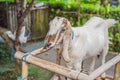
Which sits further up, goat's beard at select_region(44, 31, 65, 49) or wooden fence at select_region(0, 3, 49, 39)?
goat's beard at select_region(44, 31, 65, 49)

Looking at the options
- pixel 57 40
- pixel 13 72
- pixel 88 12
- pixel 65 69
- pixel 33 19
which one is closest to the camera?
pixel 65 69

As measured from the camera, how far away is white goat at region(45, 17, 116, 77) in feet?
8.77

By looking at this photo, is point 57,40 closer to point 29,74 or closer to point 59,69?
point 59,69

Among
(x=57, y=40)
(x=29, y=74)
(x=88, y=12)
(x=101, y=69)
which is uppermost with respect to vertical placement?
(x=57, y=40)

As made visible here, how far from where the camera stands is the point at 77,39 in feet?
10.3

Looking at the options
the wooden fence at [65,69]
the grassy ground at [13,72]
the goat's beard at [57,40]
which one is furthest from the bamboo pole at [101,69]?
the grassy ground at [13,72]

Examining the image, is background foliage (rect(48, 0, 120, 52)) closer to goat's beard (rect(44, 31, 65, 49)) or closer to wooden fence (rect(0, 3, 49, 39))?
wooden fence (rect(0, 3, 49, 39))

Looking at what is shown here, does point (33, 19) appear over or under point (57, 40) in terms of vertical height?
under

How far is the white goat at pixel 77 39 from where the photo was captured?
2674mm

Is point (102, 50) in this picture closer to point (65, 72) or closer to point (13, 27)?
point (65, 72)

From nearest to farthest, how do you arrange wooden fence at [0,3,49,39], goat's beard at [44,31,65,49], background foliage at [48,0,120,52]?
goat's beard at [44,31,65,49], background foliage at [48,0,120,52], wooden fence at [0,3,49,39]

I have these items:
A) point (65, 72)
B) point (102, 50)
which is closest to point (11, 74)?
point (102, 50)

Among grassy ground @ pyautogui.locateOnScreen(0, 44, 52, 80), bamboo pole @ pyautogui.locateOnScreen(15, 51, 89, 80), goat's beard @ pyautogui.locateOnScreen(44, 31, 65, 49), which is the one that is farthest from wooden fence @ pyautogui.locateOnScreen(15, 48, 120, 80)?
grassy ground @ pyautogui.locateOnScreen(0, 44, 52, 80)

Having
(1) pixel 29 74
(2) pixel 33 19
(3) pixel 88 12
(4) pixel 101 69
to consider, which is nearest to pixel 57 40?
(4) pixel 101 69
